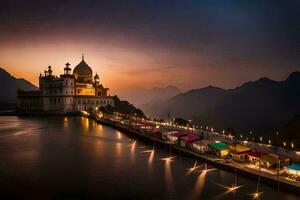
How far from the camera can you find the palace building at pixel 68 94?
121562 millimetres

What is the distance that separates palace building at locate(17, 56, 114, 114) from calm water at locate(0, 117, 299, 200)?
6959cm

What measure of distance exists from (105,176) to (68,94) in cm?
9305

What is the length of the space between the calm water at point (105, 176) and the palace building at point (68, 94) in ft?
228

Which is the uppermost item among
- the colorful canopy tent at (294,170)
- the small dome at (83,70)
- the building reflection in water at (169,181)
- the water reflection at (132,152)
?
the small dome at (83,70)

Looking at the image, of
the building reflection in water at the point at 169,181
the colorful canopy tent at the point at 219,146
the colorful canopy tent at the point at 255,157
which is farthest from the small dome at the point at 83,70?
the colorful canopy tent at the point at 255,157

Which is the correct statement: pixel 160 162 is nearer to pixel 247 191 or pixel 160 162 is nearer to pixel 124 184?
pixel 124 184

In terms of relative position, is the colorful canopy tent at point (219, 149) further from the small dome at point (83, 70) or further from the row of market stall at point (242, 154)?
the small dome at point (83, 70)

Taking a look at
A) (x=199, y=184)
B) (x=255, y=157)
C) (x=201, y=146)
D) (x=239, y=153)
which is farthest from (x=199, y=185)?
(x=201, y=146)

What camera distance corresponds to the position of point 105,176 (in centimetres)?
3388

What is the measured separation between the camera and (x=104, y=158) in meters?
44.2

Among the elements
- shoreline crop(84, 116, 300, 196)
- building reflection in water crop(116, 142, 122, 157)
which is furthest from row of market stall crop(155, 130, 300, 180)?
building reflection in water crop(116, 142, 122, 157)

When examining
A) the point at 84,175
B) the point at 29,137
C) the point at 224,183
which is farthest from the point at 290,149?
the point at 29,137

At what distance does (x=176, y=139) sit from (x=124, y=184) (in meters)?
22.1

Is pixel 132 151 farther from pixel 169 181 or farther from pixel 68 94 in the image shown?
pixel 68 94
